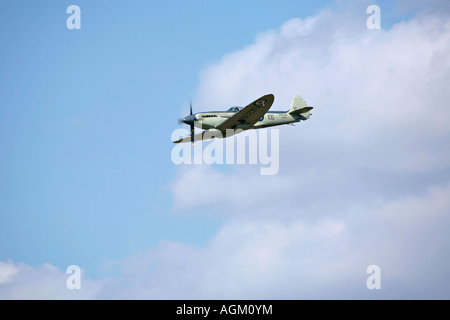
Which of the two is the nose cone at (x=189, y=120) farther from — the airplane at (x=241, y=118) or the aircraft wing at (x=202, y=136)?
the aircraft wing at (x=202, y=136)

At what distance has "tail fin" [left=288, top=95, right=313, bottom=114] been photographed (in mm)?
54031

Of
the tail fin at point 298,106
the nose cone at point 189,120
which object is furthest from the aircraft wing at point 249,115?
the tail fin at point 298,106

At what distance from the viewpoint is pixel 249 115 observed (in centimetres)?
5022

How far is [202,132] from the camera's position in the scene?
52.7 m

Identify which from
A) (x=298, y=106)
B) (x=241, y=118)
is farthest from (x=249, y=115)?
(x=298, y=106)

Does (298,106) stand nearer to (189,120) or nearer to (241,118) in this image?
(241,118)

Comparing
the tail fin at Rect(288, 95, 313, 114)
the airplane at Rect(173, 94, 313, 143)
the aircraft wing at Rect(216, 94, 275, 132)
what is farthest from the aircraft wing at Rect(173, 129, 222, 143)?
the tail fin at Rect(288, 95, 313, 114)

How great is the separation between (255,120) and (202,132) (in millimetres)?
4990

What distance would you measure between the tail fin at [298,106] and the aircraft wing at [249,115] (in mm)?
5113
